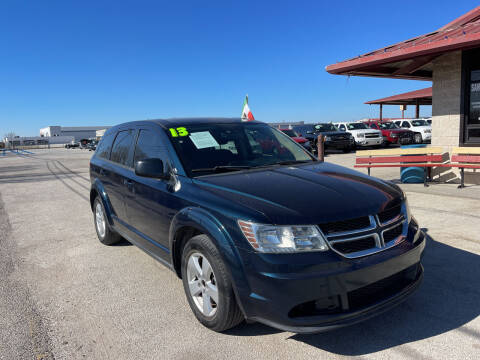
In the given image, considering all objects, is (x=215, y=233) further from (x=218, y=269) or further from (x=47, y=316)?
(x=47, y=316)

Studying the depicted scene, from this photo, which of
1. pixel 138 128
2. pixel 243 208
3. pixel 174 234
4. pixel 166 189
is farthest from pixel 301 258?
pixel 138 128

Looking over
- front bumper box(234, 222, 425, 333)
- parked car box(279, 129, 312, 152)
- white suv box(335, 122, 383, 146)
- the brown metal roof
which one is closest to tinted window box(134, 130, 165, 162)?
front bumper box(234, 222, 425, 333)

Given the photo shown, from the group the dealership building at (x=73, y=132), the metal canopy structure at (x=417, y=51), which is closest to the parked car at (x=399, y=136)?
the metal canopy structure at (x=417, y=51)

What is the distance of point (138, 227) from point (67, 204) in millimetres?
5747

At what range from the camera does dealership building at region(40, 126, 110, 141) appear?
150 meters

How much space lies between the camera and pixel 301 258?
2396mm

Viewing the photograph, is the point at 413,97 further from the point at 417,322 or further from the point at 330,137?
the point at 417,322

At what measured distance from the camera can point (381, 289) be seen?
2693 millimetres

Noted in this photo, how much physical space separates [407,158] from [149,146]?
279 inches

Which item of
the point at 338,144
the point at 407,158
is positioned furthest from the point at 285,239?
the point at 338,144

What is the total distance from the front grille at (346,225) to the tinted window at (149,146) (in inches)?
72.3

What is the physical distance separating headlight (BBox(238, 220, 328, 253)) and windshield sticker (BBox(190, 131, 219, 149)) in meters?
1.41

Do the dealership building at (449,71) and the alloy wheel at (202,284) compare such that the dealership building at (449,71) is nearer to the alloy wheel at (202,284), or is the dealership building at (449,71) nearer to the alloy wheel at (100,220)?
the alloy wheel at (100,220)

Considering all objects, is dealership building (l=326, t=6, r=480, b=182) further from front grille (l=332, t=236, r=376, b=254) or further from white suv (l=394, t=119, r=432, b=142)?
white suv (l=394, t=119, r=432, b=142)
